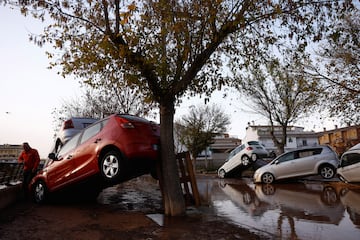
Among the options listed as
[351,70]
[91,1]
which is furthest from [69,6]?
[351,70]

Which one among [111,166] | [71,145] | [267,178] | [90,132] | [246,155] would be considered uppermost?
[90,132]

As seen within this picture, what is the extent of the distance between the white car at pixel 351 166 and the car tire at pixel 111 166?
8991 mm

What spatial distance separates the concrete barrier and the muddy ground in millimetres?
218

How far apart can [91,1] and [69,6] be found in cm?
66

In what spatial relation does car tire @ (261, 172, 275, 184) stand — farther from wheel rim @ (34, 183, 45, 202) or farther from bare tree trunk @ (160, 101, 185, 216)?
wheel rim @ (34, 183, 45, 202)

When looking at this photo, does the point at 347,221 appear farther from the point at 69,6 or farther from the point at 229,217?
the point at 69,6

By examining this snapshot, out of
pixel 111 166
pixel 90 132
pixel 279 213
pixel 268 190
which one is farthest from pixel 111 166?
pixel 268 190

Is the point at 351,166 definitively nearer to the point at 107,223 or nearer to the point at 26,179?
the point at 107,223

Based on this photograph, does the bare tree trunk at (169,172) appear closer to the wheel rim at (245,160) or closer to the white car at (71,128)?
the white car at (71,128)

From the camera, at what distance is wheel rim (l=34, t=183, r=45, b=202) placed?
988 cm

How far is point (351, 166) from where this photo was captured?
12688 millimetres

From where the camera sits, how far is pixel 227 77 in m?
9.17

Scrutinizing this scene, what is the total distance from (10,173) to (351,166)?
12.0 meters

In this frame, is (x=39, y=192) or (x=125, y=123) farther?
(x=39, y=192)
